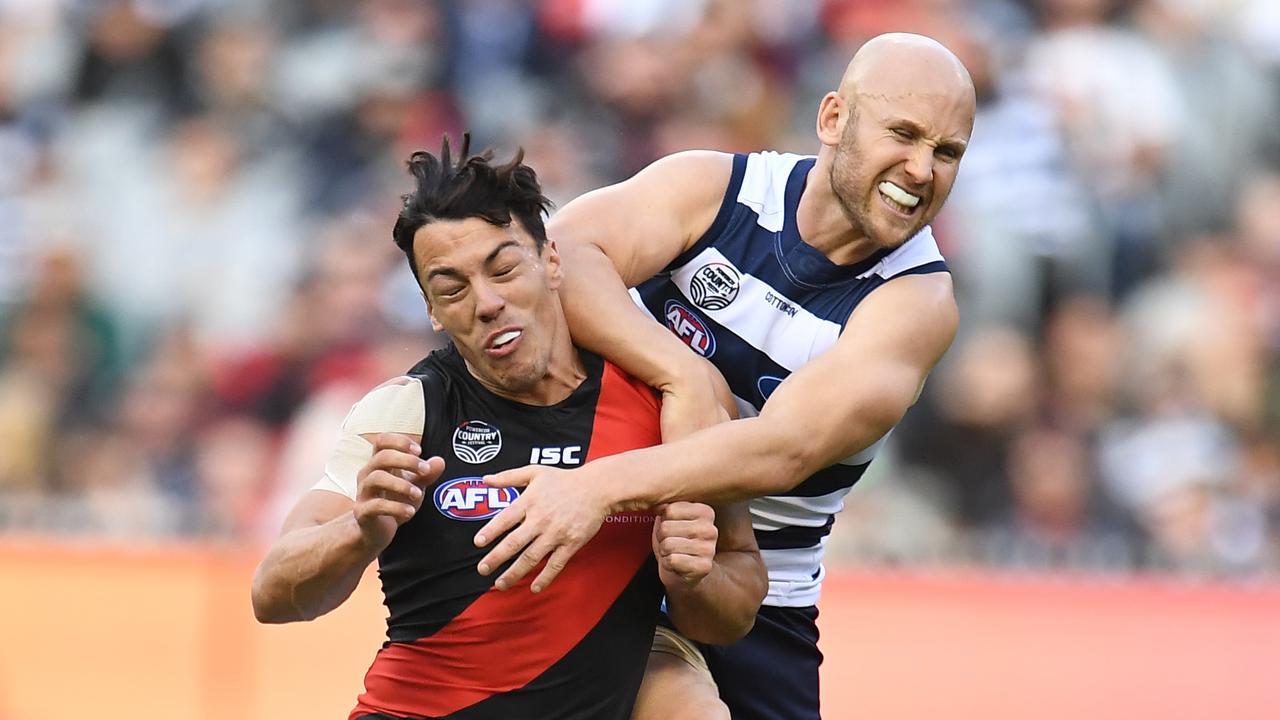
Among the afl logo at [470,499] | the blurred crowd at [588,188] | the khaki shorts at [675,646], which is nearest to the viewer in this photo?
the afl logo at [470,499]

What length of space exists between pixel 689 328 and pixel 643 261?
252 mm

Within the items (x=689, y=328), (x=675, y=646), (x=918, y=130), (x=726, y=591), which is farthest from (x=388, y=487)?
(x=918, y=130)

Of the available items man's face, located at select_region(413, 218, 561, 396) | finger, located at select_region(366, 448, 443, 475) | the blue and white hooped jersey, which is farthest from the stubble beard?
finger, located at select_region(366, 448, 443, 475)

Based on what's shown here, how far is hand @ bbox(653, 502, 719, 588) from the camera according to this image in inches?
143

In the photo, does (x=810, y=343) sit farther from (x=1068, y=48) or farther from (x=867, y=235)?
(x=1068, y=48)

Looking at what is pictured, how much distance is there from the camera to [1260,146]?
326 inches

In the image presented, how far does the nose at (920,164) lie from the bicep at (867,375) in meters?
0.26

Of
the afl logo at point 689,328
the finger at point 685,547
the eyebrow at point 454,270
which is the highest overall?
the afl logo at point 689,328

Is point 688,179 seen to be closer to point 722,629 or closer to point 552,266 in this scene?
point 552,266

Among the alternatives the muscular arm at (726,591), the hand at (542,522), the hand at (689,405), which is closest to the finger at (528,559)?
the hand at (542,522)

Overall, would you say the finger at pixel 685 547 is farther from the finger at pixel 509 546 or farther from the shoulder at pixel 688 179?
the shoulder at pixel 688 179

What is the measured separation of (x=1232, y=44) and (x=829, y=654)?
12.9ft

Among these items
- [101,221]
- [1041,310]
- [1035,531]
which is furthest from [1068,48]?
[101,221]

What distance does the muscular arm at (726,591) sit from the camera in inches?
151
